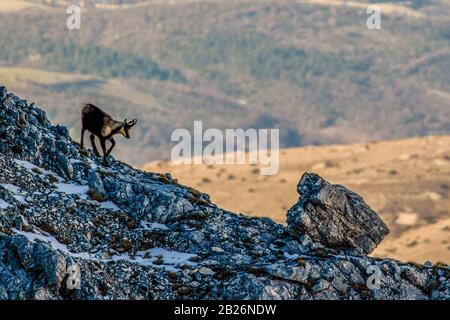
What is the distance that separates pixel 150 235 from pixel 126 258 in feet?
8.37

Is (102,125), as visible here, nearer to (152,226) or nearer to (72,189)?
(72,189)

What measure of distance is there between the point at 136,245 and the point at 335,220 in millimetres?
9490

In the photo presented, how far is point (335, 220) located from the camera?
2188 inches

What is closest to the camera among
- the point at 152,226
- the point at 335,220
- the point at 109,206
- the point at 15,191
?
the point at 15,191

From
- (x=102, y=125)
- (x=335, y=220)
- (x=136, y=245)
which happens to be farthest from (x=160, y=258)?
(x=102, y=125)

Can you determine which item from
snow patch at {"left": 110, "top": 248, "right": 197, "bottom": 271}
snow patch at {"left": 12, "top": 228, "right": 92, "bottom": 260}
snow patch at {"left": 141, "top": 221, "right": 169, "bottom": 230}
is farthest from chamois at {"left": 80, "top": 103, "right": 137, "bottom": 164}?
snow patch at {"left": 12, "top": 228, "right": 92, "bottom": 260}

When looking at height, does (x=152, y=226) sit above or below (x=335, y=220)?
below

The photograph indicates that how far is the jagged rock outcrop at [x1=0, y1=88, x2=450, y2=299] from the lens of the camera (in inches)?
1860

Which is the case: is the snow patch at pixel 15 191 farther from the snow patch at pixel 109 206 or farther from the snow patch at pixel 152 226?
the snow patch at pixel 152 226

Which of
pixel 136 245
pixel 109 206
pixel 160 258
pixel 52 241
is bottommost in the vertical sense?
pixel 160 258

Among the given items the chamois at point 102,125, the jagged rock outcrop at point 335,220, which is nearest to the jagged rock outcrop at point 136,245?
the jagged rock outcrop at point 335,220

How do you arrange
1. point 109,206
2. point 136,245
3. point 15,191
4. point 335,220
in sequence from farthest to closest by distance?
point 335,220
point 109,206
point 15,191
point 136,245
